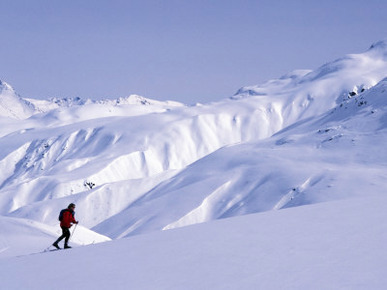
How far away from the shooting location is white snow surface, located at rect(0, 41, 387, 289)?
32.4 feet

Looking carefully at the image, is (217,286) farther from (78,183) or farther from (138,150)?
(138,150)

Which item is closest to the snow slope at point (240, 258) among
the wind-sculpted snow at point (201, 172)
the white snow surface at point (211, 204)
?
the white snow surface at point (211, 204)

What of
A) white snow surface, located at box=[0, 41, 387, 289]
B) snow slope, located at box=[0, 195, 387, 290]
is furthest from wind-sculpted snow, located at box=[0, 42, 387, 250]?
snow slope, located at box=[0, 195, 387, 290]

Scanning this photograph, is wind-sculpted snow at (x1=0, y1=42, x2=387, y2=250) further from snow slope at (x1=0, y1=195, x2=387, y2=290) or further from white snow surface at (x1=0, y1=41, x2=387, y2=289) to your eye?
snow slope at (x1=0, y1=195, x2=387, y2=290)

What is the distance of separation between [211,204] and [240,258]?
1889 inches

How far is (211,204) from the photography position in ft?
191

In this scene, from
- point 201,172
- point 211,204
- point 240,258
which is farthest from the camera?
point 201,172

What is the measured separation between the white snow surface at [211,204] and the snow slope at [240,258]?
4 centimetres

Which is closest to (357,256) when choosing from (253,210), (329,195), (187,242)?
(187,242)

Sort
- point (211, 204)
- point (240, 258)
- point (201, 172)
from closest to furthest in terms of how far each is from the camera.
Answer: point (240, 258) < point (211, 204) < point (201, 172)

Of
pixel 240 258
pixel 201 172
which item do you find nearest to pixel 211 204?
pixel 201 172

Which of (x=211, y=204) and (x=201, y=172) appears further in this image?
(x=201, y=172)

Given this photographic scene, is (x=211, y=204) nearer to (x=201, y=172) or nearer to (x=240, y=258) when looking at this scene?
(x=201, y=172)

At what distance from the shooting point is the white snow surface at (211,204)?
9.88m
